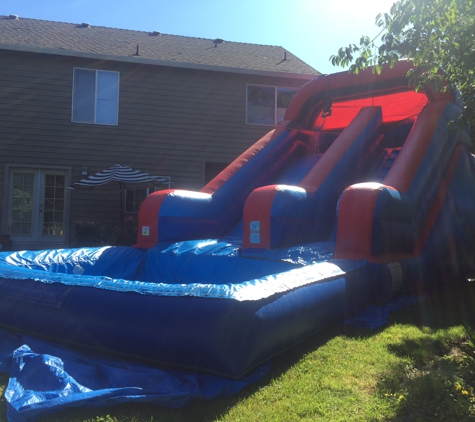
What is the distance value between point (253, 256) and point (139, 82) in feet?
25.8

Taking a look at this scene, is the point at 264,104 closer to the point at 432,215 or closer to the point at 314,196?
the point at 314,196

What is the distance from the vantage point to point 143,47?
13133 mm

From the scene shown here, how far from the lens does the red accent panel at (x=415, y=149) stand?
6.12 m

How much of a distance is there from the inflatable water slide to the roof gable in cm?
440

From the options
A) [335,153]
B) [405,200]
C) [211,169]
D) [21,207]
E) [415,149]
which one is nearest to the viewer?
[405,200]

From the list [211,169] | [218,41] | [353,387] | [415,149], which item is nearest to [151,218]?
[415,149]

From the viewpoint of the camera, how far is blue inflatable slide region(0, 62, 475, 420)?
3.44 meters

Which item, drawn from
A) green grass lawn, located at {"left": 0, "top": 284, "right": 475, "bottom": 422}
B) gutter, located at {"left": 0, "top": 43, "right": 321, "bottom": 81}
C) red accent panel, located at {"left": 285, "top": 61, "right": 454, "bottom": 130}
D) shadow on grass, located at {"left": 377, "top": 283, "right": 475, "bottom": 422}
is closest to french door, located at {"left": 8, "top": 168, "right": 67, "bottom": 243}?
gutter, located at {"left": 0, "top": 43, "right": 321, "bottom": 81}

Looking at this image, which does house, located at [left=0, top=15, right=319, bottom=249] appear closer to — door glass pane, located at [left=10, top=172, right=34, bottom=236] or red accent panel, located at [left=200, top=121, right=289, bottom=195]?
door glass pane, located at [left=10, top=172, right=34, bottom=236]

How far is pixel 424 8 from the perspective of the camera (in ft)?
13.7

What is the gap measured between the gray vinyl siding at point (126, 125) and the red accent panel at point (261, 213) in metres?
6.17

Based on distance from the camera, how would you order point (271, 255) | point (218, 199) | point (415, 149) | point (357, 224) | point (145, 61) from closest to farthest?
point (357, 224) < point (271, 255) < point (415, 149) < point (218, 199) < point (145, 61)

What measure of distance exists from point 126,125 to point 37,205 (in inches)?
112

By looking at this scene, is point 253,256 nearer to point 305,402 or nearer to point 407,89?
point 305,402
